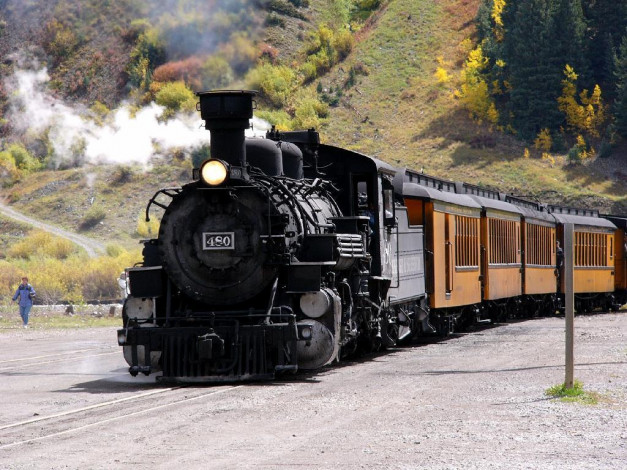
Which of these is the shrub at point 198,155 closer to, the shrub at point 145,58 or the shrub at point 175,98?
the shrub at point 175,98

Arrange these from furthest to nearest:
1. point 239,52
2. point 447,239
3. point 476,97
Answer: point 476,97 → point 239,52 → point 447,239

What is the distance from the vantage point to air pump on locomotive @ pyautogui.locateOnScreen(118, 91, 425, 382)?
1358cm

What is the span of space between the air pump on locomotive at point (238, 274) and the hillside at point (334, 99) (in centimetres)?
3638

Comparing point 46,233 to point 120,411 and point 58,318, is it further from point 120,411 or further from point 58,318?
point 120,411

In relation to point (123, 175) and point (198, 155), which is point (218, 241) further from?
point (123, 175)

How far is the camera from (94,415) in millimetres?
10797

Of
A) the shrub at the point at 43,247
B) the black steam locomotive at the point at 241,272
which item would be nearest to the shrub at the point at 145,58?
the shrub at the point at 43,247

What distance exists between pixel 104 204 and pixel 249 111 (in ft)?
168

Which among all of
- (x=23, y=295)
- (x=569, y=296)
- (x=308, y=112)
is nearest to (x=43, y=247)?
(x=308, y=112)

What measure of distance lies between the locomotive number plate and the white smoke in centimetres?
3531

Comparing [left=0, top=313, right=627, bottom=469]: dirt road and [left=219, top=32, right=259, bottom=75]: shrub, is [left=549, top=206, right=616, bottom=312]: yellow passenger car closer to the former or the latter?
[left=219, top=32, right=259, bottom=75]: shrub

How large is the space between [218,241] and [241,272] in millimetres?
470

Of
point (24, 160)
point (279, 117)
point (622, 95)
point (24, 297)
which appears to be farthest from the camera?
point (622, 95)

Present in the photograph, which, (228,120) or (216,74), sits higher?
(216,74)
